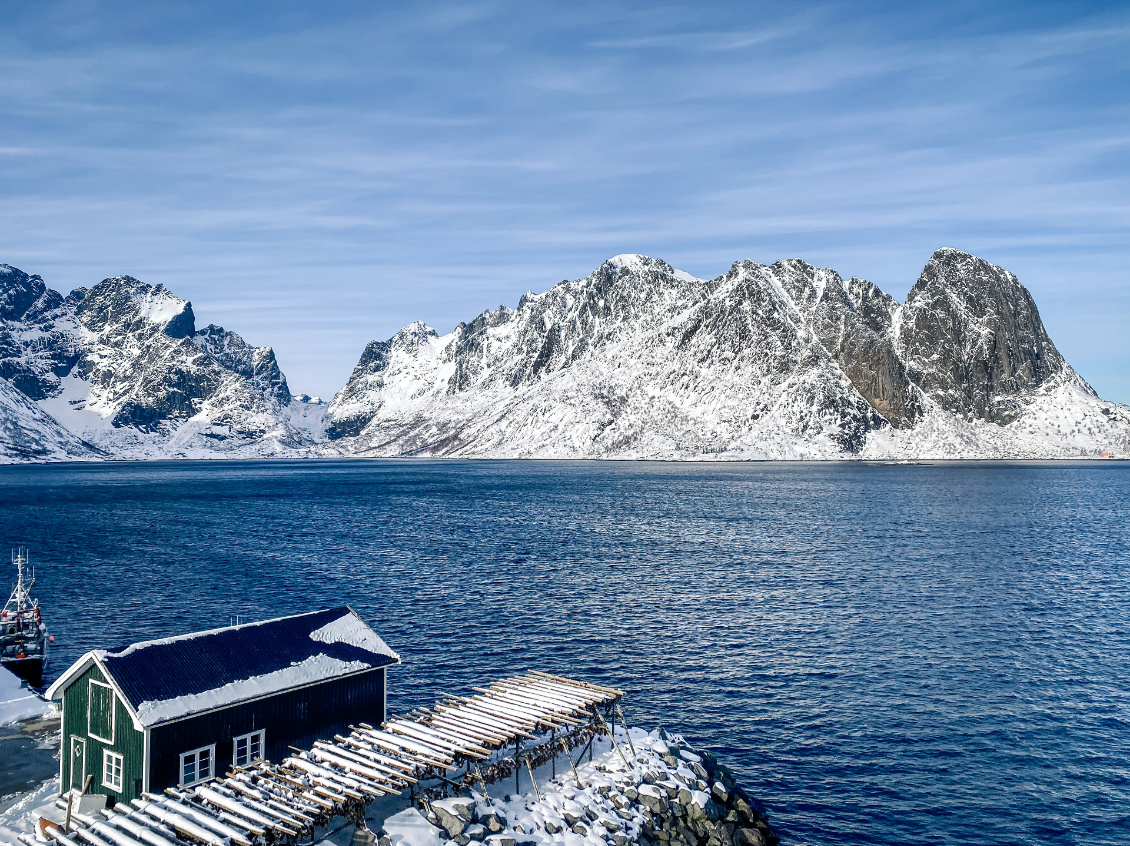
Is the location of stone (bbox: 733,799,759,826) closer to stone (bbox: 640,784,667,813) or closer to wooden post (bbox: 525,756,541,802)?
stone (bbox: 640,784,667,813)

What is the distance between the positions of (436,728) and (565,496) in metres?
155

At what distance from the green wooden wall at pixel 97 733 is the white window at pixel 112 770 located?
0.18 m

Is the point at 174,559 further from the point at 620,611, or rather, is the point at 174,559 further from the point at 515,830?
the point at 515,830

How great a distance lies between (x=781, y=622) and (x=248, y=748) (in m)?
46.0

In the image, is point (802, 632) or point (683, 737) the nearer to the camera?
point (683, 737)

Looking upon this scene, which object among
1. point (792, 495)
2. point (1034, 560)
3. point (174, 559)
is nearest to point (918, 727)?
point (1034, 560)

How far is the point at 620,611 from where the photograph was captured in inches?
2894

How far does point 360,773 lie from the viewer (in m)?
33.2

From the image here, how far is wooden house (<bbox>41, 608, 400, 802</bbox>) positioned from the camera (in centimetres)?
3306

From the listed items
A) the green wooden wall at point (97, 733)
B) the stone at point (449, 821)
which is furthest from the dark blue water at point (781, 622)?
the green wooden wall at point (97, 733)

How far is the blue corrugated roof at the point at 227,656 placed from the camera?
34094 millimetres

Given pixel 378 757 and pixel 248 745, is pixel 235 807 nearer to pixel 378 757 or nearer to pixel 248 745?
pixel 248 745

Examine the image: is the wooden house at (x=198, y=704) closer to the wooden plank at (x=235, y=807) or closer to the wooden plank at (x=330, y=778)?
the wooden plank at (x=235, y=807)

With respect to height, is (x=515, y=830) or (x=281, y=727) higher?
(x=281, y=727)
